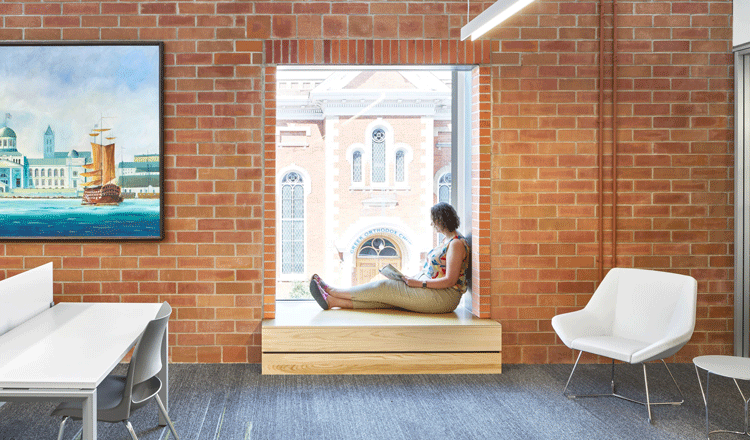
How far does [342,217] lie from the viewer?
505 centimetres

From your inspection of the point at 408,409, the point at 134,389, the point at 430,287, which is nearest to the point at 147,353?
the point at 134,389

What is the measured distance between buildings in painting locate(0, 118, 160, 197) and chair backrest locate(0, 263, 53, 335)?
1138 mm

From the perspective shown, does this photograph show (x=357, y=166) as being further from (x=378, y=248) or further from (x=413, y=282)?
(x=413, y=282)

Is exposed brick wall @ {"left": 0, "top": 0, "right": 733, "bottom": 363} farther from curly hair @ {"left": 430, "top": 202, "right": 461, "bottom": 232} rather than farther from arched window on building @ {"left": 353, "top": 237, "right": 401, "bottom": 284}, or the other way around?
arched window on building @ {"left": 353, "top": 237, "right": 401, "bottom": 284}

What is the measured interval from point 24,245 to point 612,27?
4.77 metres

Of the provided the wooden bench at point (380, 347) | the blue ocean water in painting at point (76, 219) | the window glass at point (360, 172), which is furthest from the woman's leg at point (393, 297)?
the blue ocean water in painting at point (76, 219)

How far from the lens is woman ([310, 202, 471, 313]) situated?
4.35m

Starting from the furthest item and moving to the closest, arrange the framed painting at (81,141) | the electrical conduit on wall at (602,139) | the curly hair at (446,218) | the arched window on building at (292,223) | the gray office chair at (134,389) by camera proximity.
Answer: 1. the arched window on building at (292,223)
2. the curly hair at (446,218)
3. the electrical conduit on wall at (602,139)
4. the framed painting at (81,141)
5. the gray office chair at (134,389)

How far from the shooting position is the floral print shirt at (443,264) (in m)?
4.40

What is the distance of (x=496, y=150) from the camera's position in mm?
4328

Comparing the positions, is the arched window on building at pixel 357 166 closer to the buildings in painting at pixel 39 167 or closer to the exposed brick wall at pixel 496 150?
the exposed brick wall at pixel 496 150

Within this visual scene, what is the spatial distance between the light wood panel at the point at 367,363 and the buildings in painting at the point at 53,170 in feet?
5.36

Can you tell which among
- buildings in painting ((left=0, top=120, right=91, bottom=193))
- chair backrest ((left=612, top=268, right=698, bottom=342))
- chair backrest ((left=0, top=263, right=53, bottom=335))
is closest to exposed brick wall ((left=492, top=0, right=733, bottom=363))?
chair backrest ((left=612, top=268, right=698, bottom=342))

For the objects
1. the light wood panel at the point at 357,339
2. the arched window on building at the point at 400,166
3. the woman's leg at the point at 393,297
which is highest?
the arched window on building at the point at 400,166
